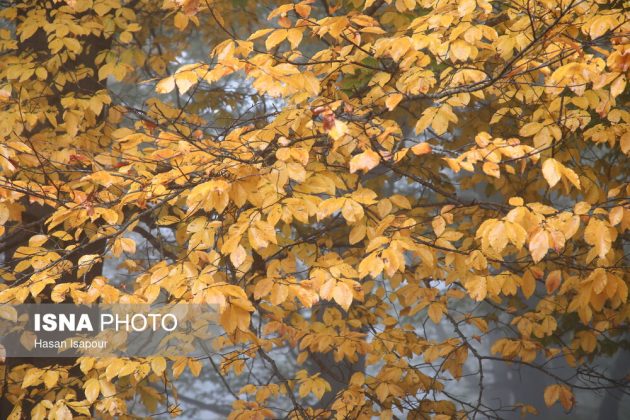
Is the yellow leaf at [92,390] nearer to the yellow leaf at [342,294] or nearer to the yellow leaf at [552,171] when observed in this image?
the yellow leaf at [342,294]

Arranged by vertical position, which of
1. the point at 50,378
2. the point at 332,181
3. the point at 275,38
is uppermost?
the point at 275,38

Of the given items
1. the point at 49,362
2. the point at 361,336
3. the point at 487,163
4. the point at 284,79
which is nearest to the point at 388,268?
the point at 487,163

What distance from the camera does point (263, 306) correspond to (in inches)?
177

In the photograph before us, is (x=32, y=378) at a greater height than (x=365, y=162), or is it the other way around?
(x=365, y=162)

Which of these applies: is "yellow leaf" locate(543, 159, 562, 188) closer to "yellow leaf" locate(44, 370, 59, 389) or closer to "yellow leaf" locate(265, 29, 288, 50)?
"yellow leaf" locate(265, 29, 288, 50)

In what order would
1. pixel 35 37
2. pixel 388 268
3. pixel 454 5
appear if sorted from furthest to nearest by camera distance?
pixel 35 37 < pixel 454 5 < pixel 388 268

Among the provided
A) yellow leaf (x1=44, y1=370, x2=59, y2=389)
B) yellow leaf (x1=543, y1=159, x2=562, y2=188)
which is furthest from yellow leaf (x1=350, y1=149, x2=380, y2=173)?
yellow leaf (x1=44, y1=370, x2=59, y2=389)

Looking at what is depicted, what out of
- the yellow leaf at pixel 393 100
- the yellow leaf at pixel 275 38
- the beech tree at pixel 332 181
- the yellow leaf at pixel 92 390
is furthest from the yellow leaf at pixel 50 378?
the yellow leaf at pixel 393 100

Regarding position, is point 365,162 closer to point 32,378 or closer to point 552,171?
point 552,171

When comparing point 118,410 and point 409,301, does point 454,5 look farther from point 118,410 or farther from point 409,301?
point 118,410

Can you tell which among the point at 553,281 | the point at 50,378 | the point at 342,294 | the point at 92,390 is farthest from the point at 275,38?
the point at 50,378

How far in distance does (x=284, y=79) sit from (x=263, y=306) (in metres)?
2.07

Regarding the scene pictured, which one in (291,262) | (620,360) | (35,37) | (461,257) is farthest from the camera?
(620,360)

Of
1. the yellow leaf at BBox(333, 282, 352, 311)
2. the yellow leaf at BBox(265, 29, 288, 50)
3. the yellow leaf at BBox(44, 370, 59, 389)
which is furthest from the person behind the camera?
the yellow leaf at BBox(44, 370, 59, 389)
